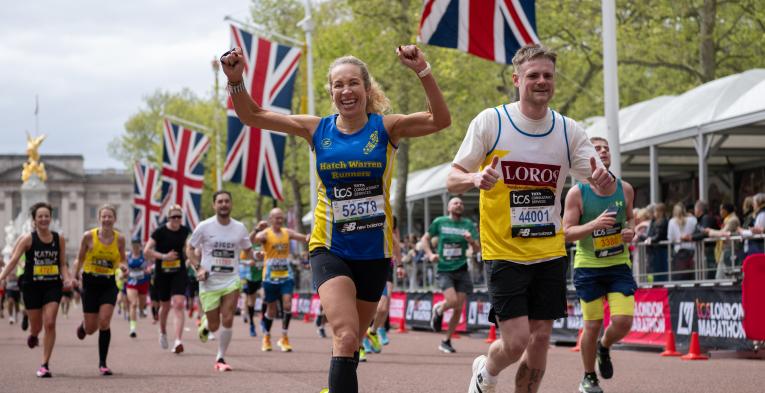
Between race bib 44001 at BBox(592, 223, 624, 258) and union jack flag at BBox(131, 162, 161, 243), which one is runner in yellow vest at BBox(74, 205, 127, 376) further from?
union jack flag at BBox(131, 162, 161, 243)

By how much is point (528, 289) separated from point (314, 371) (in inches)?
253

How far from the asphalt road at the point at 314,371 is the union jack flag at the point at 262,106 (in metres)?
7.57

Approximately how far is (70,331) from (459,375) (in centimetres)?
1651

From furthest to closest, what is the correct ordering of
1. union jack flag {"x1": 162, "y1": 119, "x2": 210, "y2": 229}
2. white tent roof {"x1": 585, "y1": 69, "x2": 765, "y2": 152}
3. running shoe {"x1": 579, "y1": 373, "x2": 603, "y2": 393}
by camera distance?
union jack flag {"x1": 162, "y1": 119, "x2": 210, "y2": 229}, white tent roof {"x1": 585, "y1": 69, "x2": 765, "y2": 152}, running shoe {"x1": 579, "y1": 373, "x2": 603, "y2": 393}

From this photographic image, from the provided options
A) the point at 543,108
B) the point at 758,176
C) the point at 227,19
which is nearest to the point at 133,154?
the point at 227,19

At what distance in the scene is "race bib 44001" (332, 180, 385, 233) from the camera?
6617 mm

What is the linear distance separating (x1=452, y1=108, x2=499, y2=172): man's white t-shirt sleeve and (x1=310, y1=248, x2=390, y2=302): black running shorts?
0.75 metres

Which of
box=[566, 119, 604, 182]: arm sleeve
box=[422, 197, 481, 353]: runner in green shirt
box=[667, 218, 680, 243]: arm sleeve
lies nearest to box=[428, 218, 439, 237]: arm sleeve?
box=[422, 197, 481, 353]: runner in green shirt

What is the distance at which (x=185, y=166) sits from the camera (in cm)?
3691

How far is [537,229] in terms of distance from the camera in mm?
6879

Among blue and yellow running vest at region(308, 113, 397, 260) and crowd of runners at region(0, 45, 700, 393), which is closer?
crowd of runners at region(0, 45, 700, 393)

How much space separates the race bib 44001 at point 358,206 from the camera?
21.7 feet

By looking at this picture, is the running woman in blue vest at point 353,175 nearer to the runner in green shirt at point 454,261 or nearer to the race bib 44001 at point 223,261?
the race bib 44001 at point 223,261


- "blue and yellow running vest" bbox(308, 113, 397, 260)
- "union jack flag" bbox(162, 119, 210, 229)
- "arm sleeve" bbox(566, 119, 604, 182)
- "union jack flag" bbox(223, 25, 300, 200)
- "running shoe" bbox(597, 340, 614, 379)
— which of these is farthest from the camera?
"union jack flag" bbox(162, 119, 210, 229)
